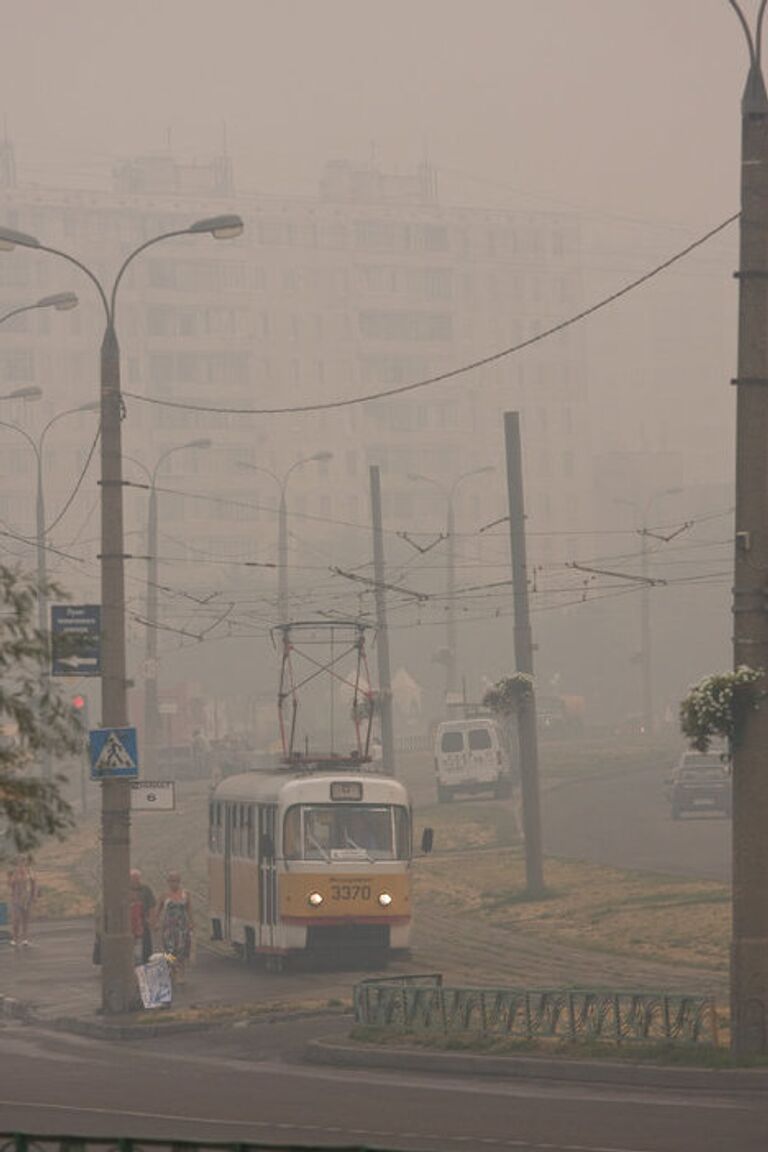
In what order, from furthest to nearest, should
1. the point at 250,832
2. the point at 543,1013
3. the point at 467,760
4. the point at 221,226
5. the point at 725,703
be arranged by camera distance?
the point at 467,760, the point at 250,832, the point at 221,226, the point at 543,1013, the point at 725,703

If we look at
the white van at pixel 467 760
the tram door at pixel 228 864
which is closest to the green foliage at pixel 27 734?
the tram door at pixel 228 864

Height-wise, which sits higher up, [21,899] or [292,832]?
[292,832]

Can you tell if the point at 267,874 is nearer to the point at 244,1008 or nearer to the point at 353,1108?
the point at 244,1008

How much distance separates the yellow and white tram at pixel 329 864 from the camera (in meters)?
34.8

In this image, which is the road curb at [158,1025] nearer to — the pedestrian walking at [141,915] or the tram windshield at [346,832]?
the pedestrian walking at [141,915]

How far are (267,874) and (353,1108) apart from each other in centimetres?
1550

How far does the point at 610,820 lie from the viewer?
6034 centimetres

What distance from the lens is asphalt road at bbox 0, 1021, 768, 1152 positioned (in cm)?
1727

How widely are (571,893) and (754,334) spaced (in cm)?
2336

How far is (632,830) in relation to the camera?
188 feet

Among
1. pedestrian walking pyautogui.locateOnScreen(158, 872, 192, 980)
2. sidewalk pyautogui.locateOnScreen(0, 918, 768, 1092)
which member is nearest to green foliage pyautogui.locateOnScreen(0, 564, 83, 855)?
sidewalk pyautogui.locateOnScreen(0, 918, 768, 1092)

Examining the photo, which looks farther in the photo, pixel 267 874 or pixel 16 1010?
pixel 267 874

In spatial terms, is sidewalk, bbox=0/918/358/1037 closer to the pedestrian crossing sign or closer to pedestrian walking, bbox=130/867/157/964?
pedestrian walking, bbox=130/867/157/964

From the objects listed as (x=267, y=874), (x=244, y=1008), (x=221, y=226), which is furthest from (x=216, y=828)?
(x=221, y=226)
